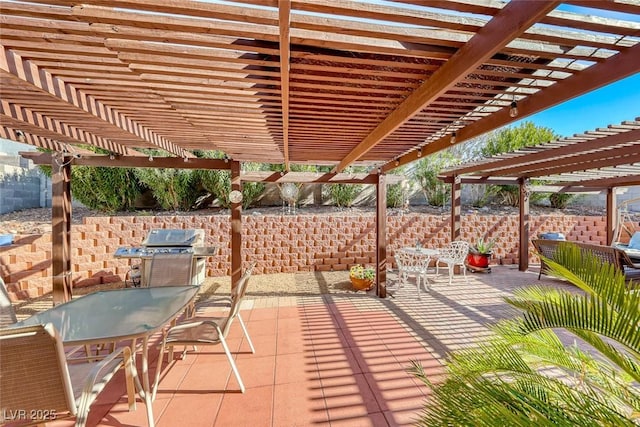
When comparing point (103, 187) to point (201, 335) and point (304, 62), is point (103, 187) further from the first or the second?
point (304, 62)

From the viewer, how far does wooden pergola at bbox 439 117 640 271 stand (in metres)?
3.63

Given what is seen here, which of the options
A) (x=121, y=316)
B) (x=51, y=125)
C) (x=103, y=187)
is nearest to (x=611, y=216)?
(x=121, y=316)

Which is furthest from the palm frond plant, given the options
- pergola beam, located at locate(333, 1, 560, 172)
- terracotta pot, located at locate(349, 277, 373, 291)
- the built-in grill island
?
the built-in grill island

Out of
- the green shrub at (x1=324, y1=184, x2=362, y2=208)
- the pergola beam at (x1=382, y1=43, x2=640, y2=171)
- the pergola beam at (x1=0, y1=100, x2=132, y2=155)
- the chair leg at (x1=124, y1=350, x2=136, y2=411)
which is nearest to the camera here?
the pergola beam at (x1=382, y1=43, x2=640, y2=171)

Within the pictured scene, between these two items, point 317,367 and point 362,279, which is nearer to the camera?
point 317,367

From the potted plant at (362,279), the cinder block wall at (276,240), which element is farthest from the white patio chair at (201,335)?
the cinder block wall at (276,240)

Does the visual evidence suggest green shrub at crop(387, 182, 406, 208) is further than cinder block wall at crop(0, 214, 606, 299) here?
Yes

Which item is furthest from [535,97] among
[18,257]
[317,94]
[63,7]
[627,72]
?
[18,257]

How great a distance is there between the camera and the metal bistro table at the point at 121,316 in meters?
2.11

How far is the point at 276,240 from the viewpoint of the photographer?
7383 mm

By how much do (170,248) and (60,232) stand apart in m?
1.69

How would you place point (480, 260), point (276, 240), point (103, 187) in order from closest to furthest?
point (276, 240), point (480, 260), point (103, 187)

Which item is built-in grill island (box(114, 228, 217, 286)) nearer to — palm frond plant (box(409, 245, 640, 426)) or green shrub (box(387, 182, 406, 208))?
palm frond plant (box(409, 245, 640, 426))

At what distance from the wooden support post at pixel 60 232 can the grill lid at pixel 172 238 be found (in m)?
1.17
